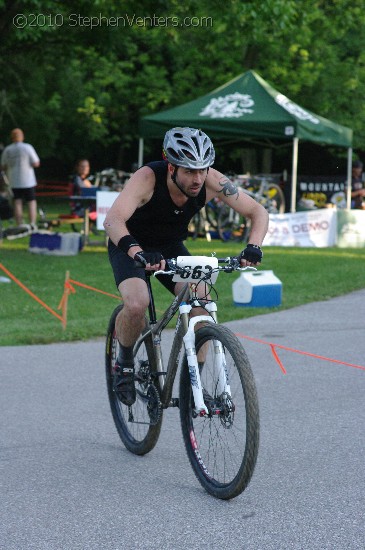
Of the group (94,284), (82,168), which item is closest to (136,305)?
(94,284)

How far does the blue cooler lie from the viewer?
12564mm

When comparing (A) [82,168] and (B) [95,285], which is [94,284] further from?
(A) [82,168]

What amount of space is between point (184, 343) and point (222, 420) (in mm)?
408

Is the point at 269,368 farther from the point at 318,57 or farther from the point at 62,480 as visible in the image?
the point at 318,57

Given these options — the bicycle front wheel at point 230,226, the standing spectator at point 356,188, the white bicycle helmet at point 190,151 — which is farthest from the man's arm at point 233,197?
the standing spectator at point 356,188

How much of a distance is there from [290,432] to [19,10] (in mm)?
15268

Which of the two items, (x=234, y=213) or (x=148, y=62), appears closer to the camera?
(x=234, y=213)

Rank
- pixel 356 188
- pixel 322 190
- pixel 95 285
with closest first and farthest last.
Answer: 1. pixel 95 285
2. pixel 322 190
3. pixel 356 188

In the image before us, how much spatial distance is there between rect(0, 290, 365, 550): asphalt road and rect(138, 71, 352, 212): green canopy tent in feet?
42.4

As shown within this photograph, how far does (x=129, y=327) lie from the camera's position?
6.08m


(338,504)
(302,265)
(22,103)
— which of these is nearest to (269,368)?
(338,504)

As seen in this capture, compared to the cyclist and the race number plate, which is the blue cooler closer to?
the cyclist

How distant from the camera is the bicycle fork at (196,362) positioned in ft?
17.0

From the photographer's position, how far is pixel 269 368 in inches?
352
